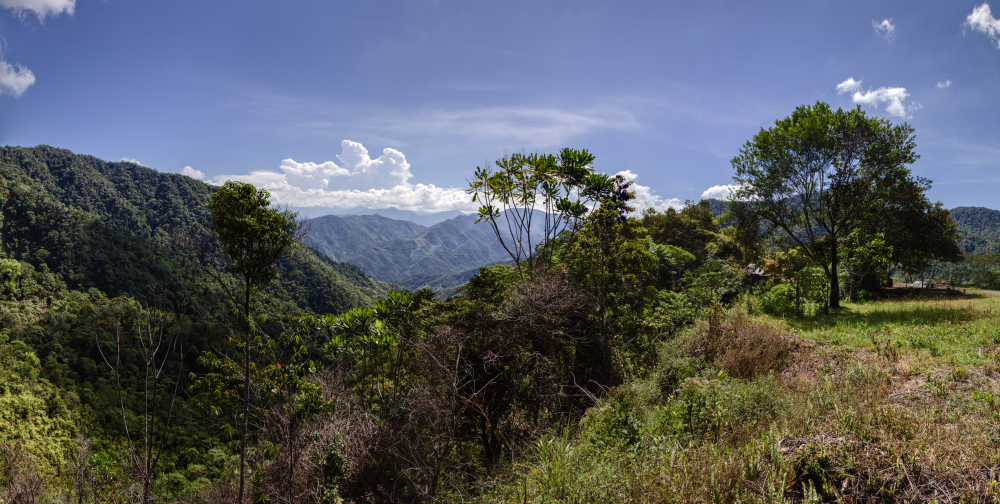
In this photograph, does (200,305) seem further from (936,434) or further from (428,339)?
(936,434)

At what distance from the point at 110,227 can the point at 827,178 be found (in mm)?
138978

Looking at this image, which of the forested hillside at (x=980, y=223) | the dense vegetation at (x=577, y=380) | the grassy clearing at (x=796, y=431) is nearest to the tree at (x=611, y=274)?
the dense vegetation at (x=577, y=380)

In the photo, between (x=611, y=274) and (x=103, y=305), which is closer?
(x=611, y=274)

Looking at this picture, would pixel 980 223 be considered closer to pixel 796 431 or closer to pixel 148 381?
pixel 796 431

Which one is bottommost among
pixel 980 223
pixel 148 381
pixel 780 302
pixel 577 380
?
pixel 148 381

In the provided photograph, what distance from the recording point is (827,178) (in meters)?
13.2

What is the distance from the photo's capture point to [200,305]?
66125 mm

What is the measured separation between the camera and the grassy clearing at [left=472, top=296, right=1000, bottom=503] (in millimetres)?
2865

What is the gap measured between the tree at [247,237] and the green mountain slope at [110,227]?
35.5 m

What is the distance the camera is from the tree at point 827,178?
1245 cm

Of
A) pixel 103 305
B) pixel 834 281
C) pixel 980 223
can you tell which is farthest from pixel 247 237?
pixel 980 223

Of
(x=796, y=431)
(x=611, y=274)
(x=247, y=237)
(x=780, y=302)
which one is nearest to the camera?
(x=796, y=431)

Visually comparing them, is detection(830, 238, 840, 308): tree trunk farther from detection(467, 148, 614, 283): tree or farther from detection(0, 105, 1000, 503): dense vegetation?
detection(467, 148, 614, 283): tree

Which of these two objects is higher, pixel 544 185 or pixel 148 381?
pixel 544 185
